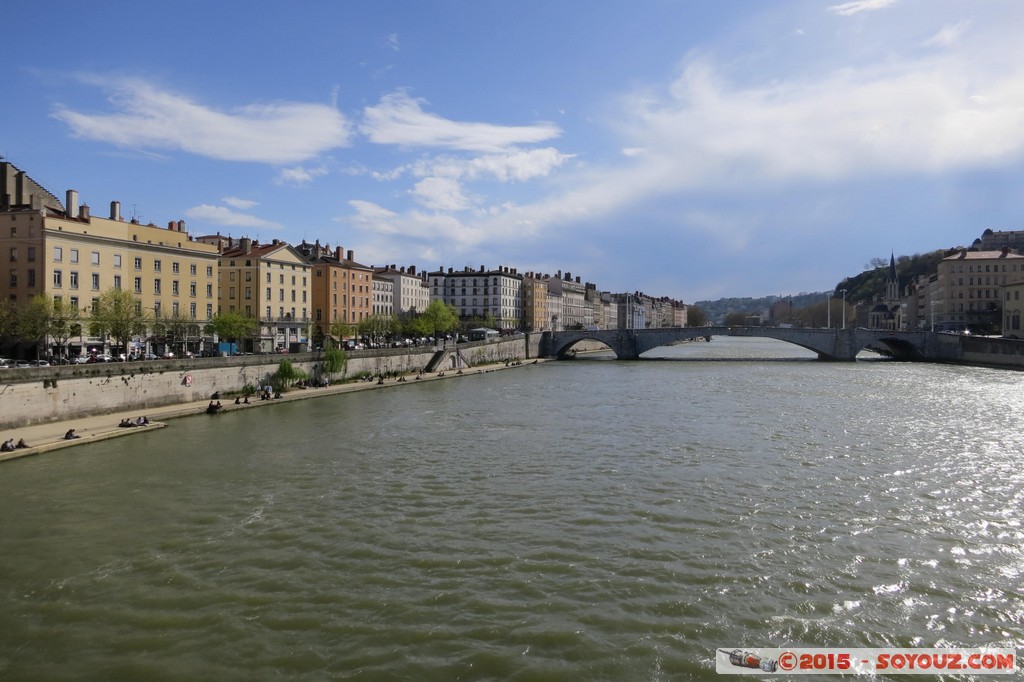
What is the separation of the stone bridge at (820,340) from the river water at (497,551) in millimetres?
47848

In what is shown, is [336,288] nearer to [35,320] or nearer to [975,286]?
[35,320]

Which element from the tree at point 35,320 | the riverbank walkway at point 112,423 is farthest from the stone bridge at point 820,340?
the tree at point 35,320

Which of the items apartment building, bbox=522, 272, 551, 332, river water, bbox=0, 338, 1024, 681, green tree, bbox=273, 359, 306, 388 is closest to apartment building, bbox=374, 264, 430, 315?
apartment building, bbox=522, 272, 551, 332

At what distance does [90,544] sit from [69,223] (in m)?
31.9

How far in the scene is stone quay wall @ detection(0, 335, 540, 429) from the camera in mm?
24531

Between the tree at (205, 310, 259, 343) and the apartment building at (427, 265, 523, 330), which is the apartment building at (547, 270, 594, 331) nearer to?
the apartment building at (427, 265, 523, 330)

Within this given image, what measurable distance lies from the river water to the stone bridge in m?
47.8

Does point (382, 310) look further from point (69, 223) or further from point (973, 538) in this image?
point (973, 538)

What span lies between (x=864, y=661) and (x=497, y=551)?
231 inches

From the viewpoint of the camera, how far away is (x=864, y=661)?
8.59m

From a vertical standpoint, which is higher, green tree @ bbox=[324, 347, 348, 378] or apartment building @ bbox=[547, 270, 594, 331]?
apartment building @ bbox=[547, 270, 594, 331]

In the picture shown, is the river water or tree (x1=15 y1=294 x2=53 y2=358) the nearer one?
the river water

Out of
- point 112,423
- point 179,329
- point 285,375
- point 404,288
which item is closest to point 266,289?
point 179,329

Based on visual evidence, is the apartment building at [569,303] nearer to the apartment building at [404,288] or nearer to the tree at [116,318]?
the apartment building at [404,288]
